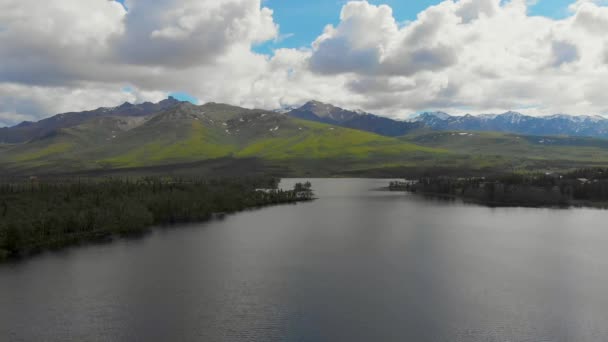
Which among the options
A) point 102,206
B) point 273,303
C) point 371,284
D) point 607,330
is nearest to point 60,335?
point 273,303

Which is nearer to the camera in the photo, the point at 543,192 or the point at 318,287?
the point at 318,287

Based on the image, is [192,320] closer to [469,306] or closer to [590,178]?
[469,306]

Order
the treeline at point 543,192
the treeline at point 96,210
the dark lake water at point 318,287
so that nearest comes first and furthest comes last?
1. the dark lake water at point 318,287
2. the treeline at point 96,210
3. the treeline at point 543,192

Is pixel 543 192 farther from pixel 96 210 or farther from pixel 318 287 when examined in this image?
pixel 96 210

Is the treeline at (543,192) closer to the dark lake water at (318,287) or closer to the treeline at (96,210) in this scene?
the dark lake water at (318,287)

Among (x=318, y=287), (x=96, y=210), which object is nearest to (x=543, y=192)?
(x=318, y=287)

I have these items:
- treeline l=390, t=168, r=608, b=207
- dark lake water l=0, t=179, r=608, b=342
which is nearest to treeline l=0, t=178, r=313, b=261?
dark lake water l=0, t=179, r=608, b=342

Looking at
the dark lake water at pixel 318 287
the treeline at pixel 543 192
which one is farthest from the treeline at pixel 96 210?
the treeline at pixel 543 192

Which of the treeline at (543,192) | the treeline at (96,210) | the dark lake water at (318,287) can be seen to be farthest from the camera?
the treeline at (543,192)
